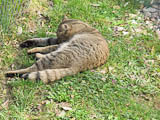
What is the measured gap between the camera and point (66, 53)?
3.40 metres

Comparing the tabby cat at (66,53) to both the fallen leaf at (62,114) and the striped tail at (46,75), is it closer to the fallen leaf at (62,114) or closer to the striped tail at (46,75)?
the striped tail at (46,75)

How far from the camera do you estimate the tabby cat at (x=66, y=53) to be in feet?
10.5

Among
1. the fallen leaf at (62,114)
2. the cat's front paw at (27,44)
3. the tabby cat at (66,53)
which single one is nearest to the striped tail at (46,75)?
the tabby cat at (66,53)

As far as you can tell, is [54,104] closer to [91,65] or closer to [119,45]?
[91,65]

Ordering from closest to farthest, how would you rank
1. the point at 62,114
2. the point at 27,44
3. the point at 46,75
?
the point at 62,114 → the point at 46,75 → the point at 27,44

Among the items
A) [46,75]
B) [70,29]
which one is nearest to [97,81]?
[46,75]

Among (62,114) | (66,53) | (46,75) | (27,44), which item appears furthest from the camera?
(27,44)

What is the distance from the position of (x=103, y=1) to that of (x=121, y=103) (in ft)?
9.66

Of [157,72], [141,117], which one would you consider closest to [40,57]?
[141,117]

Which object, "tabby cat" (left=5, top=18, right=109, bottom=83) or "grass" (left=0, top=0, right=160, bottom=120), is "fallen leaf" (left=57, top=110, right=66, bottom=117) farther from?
"tabby cat" (left=5, top=18, right=109, bottom=83)

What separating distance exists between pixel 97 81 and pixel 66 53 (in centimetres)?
59

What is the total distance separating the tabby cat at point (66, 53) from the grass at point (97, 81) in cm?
12

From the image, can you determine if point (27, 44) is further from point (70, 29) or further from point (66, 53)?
point (66, 53)

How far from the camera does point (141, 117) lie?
9.95 ft
